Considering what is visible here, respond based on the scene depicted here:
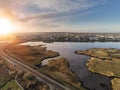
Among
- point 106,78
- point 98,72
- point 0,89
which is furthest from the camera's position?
→ point 98,72

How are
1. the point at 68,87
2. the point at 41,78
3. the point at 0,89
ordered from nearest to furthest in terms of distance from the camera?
1. the point at 68,87
2. the point at 0,89
3. the point at 41,78

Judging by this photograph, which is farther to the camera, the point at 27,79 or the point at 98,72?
the point at 98,72

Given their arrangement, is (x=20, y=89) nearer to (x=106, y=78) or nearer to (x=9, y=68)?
(x=9, y=68)

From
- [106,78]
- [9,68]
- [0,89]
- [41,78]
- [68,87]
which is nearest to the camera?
[68,87]

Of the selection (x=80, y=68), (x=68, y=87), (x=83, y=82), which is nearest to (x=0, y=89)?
(x=68, y=87)

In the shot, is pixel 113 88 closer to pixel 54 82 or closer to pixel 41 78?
pixel 54 82

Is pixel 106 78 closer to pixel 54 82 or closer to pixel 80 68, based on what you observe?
pixel 80 68

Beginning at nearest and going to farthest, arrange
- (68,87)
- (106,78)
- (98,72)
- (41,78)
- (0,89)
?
(68,87)
(0,89)
(41,78)
(106,78)
(98,72)

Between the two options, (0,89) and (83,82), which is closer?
(0,89)

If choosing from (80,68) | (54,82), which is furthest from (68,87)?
(80,68)
